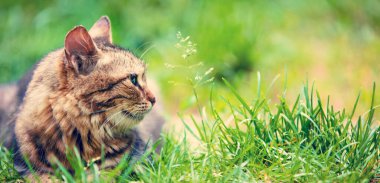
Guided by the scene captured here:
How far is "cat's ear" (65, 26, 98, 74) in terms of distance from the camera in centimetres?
263

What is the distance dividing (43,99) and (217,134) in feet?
Answer: 3.04

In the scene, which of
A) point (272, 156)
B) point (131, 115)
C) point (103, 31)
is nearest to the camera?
point (272, 156)

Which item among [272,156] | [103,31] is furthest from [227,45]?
[272,156]

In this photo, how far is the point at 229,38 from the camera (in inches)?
193

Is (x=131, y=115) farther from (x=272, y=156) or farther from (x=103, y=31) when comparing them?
(x=272, y=156)

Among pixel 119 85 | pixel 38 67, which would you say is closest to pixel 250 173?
pixel 119 85

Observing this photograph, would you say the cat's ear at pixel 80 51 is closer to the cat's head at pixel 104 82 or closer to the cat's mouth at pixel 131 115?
the cat's head at pixel 104 82

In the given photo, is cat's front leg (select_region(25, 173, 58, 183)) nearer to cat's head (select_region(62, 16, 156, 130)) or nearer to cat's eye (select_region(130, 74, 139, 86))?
cat's head (select_region(62, 16, 156, 130))

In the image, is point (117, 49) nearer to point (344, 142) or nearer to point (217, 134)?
point (217, 134)

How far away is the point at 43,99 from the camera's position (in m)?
2.78

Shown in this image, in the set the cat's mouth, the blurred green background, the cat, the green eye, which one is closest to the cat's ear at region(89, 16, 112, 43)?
the cat

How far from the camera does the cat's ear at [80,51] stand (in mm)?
2627

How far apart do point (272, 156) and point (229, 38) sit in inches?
92.9

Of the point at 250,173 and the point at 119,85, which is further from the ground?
the point at 119,85
